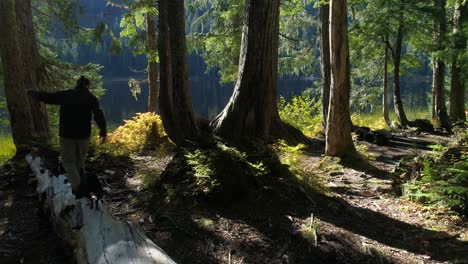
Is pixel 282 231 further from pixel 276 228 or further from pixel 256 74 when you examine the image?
pixel 256 74

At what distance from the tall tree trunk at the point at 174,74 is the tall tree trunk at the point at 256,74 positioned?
5.34ft

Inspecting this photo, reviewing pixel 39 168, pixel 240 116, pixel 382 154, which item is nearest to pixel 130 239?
pixel 240 116

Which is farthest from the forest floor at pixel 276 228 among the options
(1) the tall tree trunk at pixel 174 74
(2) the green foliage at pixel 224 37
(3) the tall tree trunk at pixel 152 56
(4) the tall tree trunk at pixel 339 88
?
(2) the green foliage at pixel 224 37

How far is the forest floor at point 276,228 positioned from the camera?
4.50 m

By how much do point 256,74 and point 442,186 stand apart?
3.45m

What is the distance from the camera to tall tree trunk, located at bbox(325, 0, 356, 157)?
8.40m

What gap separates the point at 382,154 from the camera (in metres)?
10.5

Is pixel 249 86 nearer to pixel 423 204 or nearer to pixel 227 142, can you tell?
pixel 227 142

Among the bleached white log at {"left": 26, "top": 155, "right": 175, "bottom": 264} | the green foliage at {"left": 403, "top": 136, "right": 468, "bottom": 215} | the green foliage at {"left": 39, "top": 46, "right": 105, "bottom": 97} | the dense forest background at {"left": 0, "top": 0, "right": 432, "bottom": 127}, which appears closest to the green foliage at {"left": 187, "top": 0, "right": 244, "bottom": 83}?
the dense forest background at {"left": 0, "top": 0, "right": 432, "bottom": 127}

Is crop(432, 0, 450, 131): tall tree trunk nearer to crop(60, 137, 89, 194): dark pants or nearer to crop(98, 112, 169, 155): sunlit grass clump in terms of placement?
crop(98, 112, 169, 155): sunlit grass clump

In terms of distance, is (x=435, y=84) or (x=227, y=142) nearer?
(x=227, y=142)

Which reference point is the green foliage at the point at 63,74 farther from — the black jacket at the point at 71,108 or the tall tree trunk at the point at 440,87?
the tall tree trunk at the point at 440,87

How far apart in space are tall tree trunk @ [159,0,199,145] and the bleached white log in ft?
10.8

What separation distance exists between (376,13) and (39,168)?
1292 centimetres
